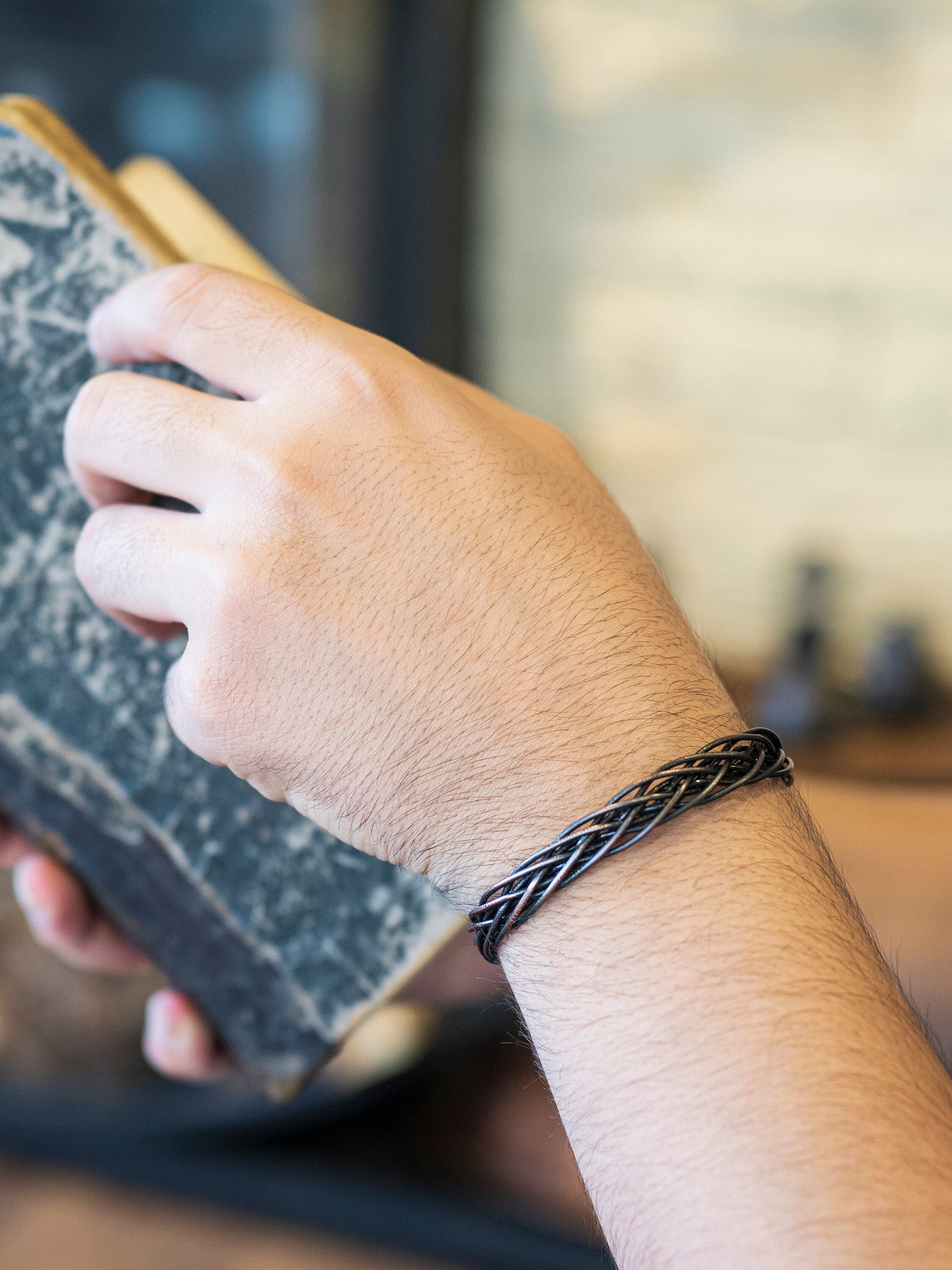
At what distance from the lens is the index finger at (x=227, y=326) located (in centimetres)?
46

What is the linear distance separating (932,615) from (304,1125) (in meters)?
1.22

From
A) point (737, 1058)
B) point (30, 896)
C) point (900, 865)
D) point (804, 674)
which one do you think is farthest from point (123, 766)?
point (804, 674)

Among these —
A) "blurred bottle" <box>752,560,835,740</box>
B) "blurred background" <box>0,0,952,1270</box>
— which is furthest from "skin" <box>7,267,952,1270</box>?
"blurred bottle" <box>752,560,835,740</box>

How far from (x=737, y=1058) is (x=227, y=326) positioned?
367 mm

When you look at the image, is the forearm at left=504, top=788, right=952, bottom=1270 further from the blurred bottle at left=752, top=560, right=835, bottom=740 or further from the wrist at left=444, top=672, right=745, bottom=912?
the blurred bottle at left=752, top=560, right=835, bottom=740

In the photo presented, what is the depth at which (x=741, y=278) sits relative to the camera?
→ 161cm

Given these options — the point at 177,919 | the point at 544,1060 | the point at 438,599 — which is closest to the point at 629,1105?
the point at 544,1060

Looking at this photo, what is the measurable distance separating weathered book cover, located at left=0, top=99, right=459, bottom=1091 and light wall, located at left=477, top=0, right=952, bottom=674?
1215 millimetres

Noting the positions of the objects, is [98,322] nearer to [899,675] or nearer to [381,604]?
[381,604]

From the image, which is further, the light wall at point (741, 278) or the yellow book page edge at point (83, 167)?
the light wall at point (741, 278)

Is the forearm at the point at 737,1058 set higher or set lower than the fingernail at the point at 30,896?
higher

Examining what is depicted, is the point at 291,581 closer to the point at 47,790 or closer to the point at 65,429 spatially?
the point at 65,429

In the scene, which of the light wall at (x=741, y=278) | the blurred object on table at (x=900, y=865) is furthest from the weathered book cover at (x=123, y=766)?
the light wall at (x=741, y=278)

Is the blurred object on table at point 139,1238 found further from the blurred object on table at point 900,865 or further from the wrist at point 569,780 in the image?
the wrist at point 569,780
